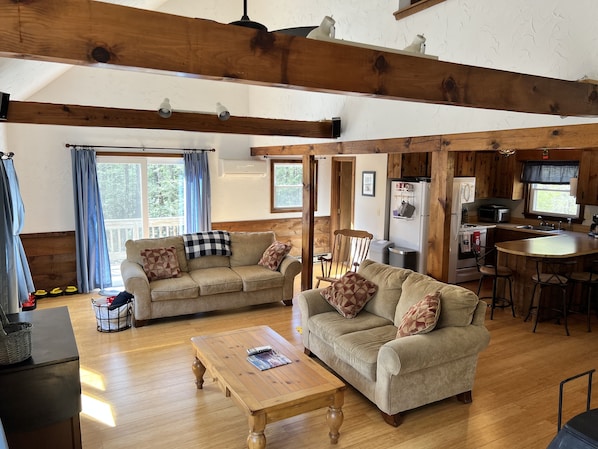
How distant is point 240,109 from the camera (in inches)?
301

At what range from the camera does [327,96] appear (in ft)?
19.7

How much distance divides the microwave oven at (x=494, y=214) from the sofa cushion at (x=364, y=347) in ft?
15.7

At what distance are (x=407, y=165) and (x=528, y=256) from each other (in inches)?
91.8

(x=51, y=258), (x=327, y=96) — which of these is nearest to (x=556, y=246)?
(x=327, y=96)

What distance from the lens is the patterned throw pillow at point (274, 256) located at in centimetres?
588

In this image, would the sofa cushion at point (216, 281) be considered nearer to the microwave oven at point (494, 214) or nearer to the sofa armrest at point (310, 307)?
the sofa armrest at point (310, 307)

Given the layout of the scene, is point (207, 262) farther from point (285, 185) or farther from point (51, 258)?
point (285, 185)

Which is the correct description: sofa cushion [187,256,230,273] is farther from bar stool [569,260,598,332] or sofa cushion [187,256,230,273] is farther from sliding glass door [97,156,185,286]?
bar stool [569,260,598,332]

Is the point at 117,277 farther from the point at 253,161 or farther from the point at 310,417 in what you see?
the point at 310,417

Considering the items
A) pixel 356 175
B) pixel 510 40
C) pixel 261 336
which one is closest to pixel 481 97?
pixel 510 40

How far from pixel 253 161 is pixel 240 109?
934 mm

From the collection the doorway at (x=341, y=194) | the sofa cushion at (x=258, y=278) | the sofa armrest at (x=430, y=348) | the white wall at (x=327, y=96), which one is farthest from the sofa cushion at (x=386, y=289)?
the doorway at (x=341, y=194)

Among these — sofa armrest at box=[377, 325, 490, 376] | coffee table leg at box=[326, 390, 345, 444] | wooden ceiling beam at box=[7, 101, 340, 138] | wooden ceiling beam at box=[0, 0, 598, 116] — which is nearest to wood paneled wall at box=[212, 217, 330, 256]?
wooden ceiling beam at box=[7, 101, 340, 138]

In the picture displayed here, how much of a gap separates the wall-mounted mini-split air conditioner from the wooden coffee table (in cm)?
431
